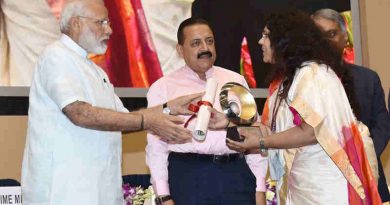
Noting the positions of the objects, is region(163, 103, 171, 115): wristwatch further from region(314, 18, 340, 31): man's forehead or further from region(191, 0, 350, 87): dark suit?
region(191, 0, 350, 87): dark suit

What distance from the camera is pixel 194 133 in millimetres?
Result: 2738

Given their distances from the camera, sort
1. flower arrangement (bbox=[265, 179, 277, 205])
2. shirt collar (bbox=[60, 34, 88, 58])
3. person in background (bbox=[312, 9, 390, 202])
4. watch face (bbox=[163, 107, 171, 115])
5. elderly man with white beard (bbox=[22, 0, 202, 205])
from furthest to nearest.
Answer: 1. flower arrangement (bbox=[265, 179, 277, 205])
2. person in background (bbox=[312, 9, 390, 202])
3. watch face (bbox=[163, 107, 171, 115])
4. shirt collar (bbox=[60, 34, 88, 58])
5. elderly man with white beard (bbox=[22, 0, 202, 205])

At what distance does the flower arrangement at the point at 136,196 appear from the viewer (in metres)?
3.69

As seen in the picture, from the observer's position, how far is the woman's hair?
2902 mm

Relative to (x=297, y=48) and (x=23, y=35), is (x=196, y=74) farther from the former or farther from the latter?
(x=23, y=35)

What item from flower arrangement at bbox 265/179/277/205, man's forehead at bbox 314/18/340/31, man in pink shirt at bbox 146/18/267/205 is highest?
man's forehead at bbox 314/18/340/31

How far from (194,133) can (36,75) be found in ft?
2.30

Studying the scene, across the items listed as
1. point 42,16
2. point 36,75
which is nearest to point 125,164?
point 42,16

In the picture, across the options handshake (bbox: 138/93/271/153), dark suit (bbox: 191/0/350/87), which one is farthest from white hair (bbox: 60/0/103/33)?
dark suit (bbox: 191/0/350/87)

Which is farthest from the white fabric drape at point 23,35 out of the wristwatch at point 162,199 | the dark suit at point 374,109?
the dark suit at point 374,109

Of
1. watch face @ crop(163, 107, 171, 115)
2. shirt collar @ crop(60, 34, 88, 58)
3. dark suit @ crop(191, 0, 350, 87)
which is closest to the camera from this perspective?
shirt collar @ crop(60, 34, 88, 58)

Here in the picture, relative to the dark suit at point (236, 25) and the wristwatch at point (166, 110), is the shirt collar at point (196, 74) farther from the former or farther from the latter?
the dark suit at point (236, 25)

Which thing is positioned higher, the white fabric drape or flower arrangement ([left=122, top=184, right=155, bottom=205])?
the white fabric drape

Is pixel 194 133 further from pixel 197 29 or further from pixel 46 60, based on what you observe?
pixel 197 29
